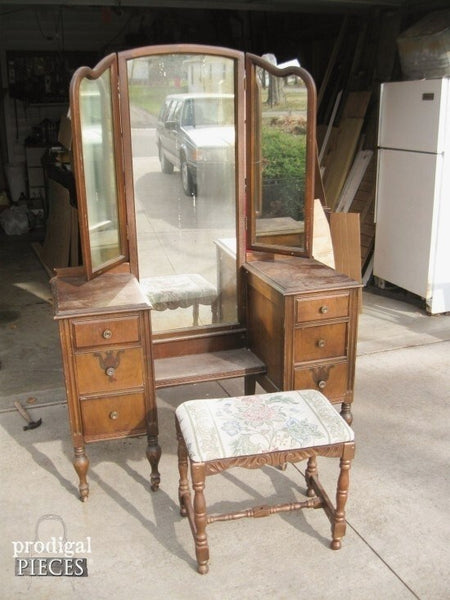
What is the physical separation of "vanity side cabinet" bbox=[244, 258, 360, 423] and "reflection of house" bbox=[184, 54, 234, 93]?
91 cm

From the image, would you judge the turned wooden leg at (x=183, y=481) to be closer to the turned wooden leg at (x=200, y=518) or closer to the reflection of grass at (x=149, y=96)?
the turned wooden leg at (x=200, y=518)

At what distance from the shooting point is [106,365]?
2.77m

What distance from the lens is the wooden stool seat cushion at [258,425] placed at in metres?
2.36

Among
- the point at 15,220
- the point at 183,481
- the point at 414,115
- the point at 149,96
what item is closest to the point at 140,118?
the point at 149,96

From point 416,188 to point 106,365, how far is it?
10.8ft

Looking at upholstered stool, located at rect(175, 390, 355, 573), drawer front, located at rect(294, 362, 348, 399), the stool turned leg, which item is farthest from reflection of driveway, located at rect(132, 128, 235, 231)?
upholstered stool, located at rect(175, 390, 355, 573)

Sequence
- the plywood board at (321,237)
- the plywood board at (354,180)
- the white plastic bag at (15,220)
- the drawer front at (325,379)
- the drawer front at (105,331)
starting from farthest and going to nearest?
the white plastic bag at (15,220)
the plywood board at (354,180)
the plywood board at (321,237)
the drawer front at (325,379)
the drawer front at (105,331)

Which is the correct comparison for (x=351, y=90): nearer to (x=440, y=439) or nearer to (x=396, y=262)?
(x=396, y=262)

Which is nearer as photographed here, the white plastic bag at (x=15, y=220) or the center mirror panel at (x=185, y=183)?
the center mirror panel at (x=185, y=183)

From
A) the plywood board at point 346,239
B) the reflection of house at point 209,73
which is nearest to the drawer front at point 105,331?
the reflection of house at point 209,73

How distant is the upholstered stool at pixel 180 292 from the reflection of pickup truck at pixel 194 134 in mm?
459

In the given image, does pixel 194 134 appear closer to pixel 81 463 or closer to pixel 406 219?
pixel 81 463

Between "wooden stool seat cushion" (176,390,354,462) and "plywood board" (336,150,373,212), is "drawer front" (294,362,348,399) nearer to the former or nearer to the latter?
"wooden stool seat cushion" (176,390,354,462)

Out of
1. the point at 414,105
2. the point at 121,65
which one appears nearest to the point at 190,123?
the point at 121,65
